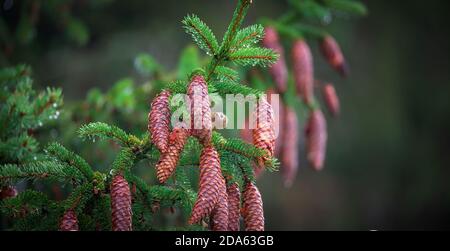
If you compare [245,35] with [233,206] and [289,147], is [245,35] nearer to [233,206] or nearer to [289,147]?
[233,206]

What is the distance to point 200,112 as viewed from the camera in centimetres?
106

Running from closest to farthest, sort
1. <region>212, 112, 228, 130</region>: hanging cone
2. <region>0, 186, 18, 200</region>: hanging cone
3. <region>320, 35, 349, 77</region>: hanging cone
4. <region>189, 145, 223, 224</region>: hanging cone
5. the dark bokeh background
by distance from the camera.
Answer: <region>189, 145, 223, 224</region>: hanging cone
<region>212, 112, 228, 130</region>: hanging cone
<region>0, 186, 18, 200</region>: hanging cone
<region>320, 35, 349, 77</region>: hanging cone
the dark bokeh background

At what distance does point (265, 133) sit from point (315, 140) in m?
1.16

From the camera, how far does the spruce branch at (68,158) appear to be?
1218 millimetres

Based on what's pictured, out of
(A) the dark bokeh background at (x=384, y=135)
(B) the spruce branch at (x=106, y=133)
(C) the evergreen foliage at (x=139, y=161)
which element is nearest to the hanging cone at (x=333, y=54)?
(C) the evergreen foliage at (x=139, y=161)

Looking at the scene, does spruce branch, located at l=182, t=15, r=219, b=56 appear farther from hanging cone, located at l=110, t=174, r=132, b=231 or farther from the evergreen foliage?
hanging cone, located at l=110, t=174, r=132, b=231

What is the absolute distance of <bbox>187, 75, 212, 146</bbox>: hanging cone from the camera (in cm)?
106

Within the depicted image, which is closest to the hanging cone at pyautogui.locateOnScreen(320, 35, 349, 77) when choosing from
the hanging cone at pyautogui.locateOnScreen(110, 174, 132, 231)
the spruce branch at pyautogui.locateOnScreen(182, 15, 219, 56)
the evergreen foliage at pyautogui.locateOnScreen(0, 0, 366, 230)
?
the evergreen foliage at pyautogui.locateOnScreen(0, 0, 366, 230)

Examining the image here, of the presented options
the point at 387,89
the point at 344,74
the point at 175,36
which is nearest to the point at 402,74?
the point at 387,89

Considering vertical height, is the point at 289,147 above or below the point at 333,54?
below

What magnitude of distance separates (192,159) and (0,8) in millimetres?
2086

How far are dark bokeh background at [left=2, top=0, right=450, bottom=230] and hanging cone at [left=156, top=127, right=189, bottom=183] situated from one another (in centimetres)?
388

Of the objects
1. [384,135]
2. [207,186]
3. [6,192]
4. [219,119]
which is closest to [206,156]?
[207,186]
